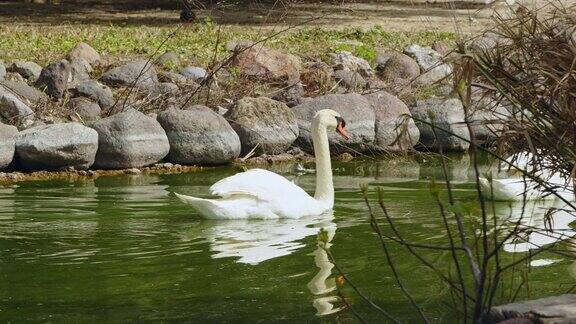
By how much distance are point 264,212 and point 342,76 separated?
6.67 metres

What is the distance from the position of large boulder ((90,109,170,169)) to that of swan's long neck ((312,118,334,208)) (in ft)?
8.42

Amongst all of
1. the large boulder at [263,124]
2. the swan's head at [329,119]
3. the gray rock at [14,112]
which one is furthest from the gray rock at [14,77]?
the swan's head at [329,119]

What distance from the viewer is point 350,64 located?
17.3m

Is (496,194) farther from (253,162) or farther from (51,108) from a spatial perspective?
(51,108)

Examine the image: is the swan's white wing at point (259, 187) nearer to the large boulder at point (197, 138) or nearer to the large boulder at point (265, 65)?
the large boulder at point (197, 138)

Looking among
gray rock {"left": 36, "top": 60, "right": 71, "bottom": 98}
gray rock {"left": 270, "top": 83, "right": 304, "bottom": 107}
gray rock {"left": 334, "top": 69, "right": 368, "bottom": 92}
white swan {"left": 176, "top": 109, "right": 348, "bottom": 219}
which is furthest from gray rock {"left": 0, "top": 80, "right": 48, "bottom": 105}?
white swan {"left": 176, "top": 109, "right": 348, "bottom": 219}

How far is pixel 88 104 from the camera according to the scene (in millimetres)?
14422

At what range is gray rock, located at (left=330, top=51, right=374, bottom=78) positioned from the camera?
17188mm

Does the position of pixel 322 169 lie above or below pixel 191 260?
above

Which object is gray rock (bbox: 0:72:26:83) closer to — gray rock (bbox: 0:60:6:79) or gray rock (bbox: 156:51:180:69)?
gray rock (bbox: 0:60:6:79)

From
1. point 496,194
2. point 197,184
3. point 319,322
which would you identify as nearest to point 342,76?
point 197,184

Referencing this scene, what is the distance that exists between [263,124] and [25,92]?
2.62m

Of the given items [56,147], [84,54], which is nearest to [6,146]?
[56,147]

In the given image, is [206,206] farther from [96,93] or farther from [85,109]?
[96,93]
